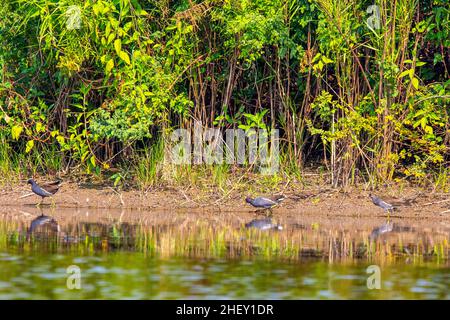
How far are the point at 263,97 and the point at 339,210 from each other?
265 cm

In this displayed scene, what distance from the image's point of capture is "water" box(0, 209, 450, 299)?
974cm

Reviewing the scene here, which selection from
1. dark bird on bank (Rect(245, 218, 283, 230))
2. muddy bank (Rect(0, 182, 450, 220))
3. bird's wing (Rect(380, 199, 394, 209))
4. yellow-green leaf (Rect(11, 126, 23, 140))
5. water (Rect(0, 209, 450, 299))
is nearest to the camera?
water (Rect(0, 209, 450, 299))

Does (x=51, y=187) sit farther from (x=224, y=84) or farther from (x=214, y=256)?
(x=214, y=256)

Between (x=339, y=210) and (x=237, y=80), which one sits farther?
(x=237, y=80)

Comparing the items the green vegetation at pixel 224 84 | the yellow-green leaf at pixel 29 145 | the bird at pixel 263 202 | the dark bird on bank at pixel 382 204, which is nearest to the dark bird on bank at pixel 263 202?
the bird at pixel 263 202

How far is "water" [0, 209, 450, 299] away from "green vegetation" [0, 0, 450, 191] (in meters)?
1.28

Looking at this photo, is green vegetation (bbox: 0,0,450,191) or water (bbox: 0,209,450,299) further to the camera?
green vegetation (bbox: 0,0,450,191)

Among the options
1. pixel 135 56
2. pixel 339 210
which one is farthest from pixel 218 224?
pixel 135 56

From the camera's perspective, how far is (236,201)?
1569cm

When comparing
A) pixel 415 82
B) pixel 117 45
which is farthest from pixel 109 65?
pixel 415 82

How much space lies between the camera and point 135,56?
15.6 m

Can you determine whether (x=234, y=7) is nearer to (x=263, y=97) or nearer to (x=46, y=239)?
(x=263, y=97)

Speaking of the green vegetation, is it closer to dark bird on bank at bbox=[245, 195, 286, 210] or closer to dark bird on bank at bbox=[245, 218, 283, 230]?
dark bird on bank at bbox=[245, 195, 286, 210]

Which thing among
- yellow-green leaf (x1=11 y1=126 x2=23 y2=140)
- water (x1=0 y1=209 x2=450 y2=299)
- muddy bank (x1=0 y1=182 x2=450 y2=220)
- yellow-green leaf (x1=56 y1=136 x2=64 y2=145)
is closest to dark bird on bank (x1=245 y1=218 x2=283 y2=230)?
water (x1=0 y1=209 x2=450 y2=299)
